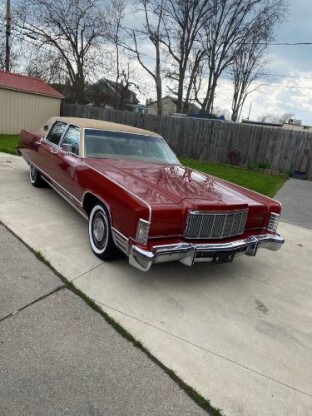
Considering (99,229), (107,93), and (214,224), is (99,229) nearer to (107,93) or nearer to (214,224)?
(214,224)

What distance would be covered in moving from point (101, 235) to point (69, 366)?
5.94ft

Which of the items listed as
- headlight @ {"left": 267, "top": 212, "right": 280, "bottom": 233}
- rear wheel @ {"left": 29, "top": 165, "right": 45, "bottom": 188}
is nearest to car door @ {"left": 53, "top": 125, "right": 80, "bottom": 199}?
rear wheel @ {"left": 29, "top": 165, "right": 45, "bottom": 188}

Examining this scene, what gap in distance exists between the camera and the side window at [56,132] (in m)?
5.80

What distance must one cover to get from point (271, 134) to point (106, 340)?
43.3 ft

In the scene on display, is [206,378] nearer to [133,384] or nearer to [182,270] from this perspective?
[133,384]

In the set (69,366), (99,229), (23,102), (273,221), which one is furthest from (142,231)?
(23,102)

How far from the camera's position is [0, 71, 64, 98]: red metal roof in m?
17.0

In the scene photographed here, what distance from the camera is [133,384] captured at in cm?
233

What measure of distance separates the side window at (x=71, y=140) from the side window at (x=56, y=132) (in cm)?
31

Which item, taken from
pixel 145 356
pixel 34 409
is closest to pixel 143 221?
pixel 145 356

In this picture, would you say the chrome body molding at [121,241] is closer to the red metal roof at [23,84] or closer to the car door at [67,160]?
the car door at [67,160]

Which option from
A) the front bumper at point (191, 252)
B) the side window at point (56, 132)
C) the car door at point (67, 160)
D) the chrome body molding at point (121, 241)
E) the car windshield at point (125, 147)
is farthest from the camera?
the side window at point (56, 132)

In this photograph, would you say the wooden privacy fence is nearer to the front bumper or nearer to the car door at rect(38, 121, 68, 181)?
the car door at rect(38, 121, 68, 181)

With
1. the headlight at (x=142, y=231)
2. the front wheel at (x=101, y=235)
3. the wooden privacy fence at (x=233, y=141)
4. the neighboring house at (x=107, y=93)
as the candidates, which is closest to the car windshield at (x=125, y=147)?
the front wheel at (x=101, y=235)
